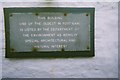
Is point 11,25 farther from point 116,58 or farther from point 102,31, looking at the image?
point 116,58

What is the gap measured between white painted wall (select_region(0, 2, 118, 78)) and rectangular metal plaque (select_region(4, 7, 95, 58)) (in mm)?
79

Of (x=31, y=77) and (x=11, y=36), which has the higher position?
(x=11, y=36)

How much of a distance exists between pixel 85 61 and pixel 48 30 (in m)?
0.66

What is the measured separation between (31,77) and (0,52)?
0.54 meters

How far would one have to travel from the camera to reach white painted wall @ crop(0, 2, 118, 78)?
3.52m

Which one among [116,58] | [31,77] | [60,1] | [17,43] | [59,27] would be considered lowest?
[31,77]

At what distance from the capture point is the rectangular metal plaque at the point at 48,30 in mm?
3488

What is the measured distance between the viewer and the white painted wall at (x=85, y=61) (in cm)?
352

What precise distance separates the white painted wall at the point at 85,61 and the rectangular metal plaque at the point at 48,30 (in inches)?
3.1

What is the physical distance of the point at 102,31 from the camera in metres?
3.52

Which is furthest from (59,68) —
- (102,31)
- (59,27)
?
(102,31)

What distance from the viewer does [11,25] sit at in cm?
349

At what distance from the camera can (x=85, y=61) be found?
139 inches

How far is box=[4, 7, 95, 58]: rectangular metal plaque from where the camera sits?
A: 3.49 metres
